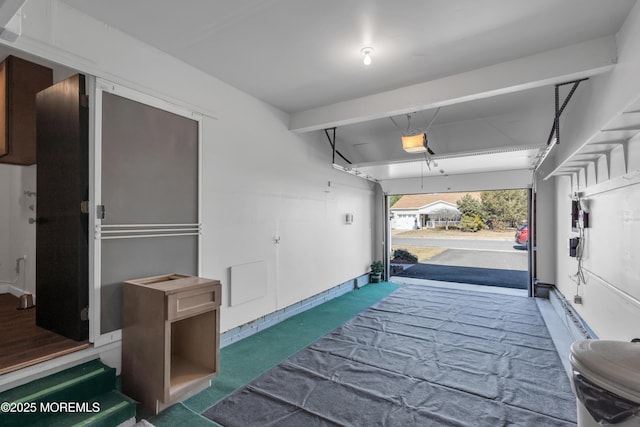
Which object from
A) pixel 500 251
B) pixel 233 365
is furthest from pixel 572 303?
pixel 500 251

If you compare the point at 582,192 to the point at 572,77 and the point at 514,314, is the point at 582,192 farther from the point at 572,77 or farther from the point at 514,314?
the point at 514,314

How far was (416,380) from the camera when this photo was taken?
107 inches

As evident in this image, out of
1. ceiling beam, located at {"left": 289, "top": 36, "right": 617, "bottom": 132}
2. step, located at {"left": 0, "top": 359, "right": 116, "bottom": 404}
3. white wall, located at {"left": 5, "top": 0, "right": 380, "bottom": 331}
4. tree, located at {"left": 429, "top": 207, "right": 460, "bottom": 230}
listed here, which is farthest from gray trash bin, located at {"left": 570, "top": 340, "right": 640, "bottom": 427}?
tree, located at {"left": 429, "top": 207, "right": 460, "bottom": 230}

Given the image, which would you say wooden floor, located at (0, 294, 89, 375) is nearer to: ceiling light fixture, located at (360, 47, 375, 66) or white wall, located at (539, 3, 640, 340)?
ceiling light fixture, located at (360, 47, 375, 66)

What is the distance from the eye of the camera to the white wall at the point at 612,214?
2.21m

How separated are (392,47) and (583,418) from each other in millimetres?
2949

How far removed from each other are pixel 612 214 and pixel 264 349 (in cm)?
379

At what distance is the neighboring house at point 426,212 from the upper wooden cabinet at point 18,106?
28.1ft

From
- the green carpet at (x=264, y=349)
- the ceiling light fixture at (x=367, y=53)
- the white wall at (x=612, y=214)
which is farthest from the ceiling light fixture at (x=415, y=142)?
the green carpet at (x=264, y=349)

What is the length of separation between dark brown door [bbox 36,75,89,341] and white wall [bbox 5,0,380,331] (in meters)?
0.36

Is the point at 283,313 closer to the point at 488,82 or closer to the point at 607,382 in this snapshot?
the point at 607,382

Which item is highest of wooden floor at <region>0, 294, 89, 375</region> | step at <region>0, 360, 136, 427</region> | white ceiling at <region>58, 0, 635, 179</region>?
white ceiling at <region>58, 0, 635, 179</region>

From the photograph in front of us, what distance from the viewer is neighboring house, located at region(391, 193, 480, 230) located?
987cm

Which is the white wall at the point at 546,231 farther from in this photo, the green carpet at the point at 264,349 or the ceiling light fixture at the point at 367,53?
the ceiling light fixture at the point at 367,53
